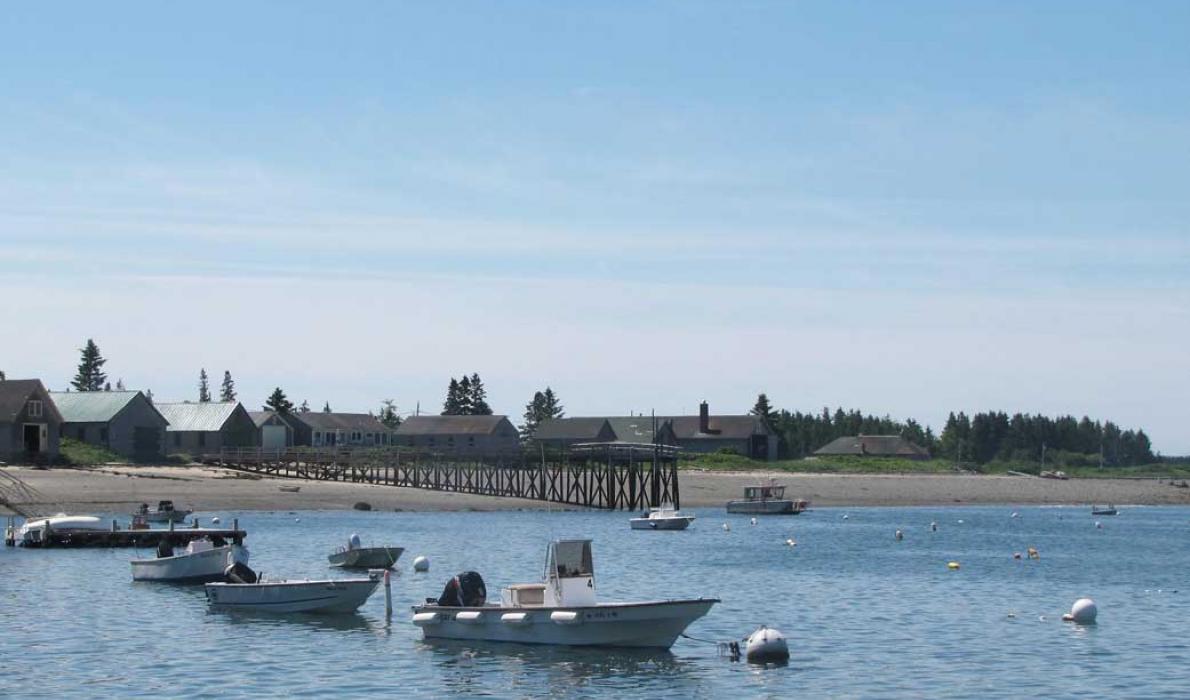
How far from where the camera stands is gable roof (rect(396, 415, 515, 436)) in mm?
180875

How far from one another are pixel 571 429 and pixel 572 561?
14970 centimetres

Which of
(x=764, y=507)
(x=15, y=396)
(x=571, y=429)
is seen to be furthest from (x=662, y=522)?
(x=571, y=429)

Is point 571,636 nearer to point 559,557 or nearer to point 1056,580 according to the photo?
point 559,557

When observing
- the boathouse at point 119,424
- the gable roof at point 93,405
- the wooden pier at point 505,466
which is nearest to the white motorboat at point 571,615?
the wooden pier at point 505,466

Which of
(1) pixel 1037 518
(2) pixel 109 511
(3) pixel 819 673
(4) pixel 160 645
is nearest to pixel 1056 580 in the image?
(3) pixel 819 673

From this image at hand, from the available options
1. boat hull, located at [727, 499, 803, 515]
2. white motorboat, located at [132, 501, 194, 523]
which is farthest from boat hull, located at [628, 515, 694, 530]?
white motorboat, located at [132, 501, 194, 523]

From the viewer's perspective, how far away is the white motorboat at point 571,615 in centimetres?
4012

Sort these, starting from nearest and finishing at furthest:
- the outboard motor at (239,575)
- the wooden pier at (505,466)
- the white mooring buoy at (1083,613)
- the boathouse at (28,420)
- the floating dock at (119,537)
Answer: the white mooring buoy at (1083,613)
the outboard motor at (239,575)
the floating dock at (119,537)
the boathouse at (28,420)
the wooden pier at (505,466)

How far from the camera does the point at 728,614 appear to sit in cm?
5069

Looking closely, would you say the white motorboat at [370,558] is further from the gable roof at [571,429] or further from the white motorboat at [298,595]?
the gable roof at [571,429]

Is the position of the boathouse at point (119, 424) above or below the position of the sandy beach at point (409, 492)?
above

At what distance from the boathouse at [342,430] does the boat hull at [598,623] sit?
126644 mm

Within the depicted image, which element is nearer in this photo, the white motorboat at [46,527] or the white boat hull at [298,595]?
the white boat hull at [298,595]

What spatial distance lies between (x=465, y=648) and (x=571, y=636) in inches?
127
